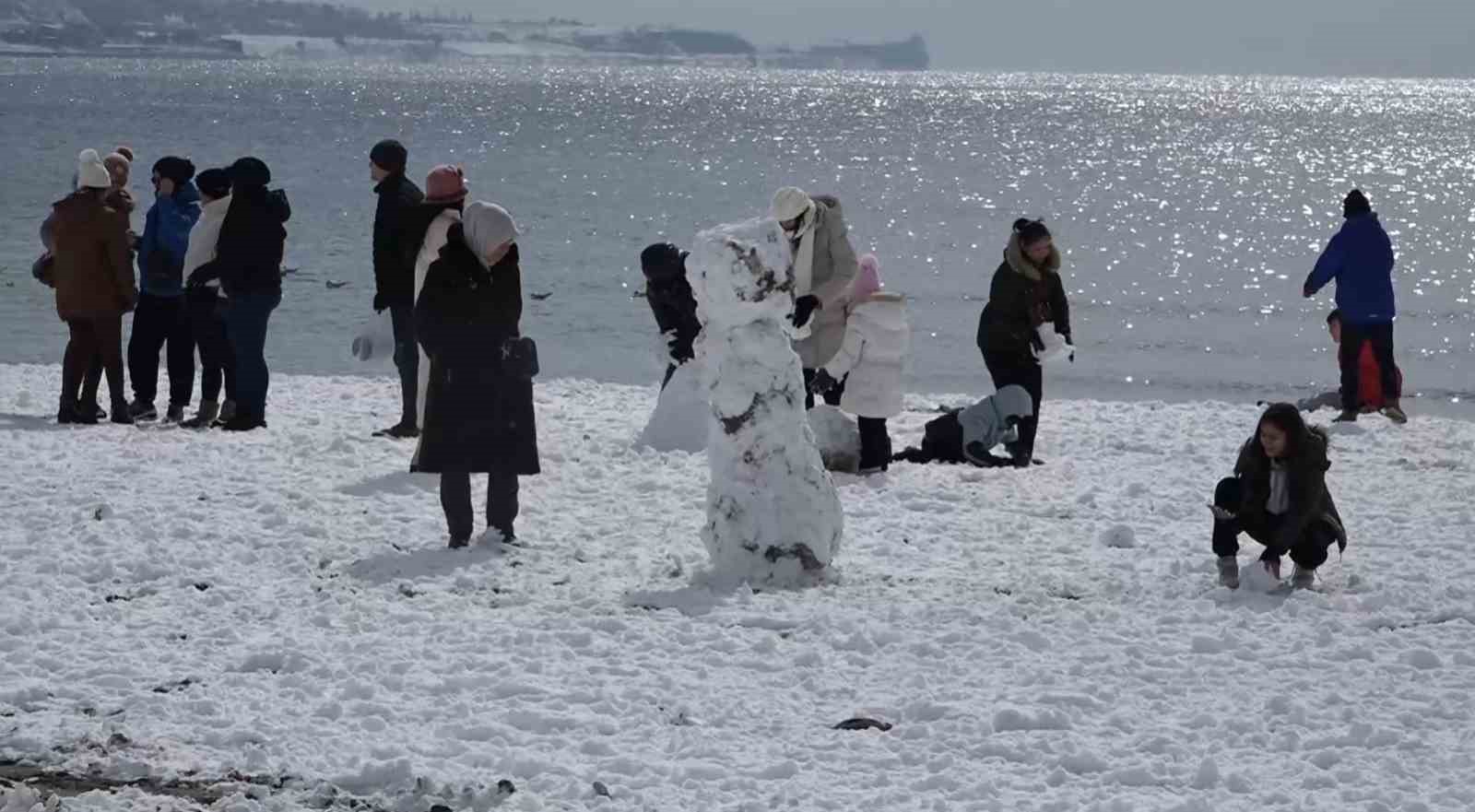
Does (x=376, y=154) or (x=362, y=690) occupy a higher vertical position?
(x=376, y=154)

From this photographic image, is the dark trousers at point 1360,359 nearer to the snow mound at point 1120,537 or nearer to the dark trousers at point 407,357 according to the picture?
the snow mound at point 1120,537

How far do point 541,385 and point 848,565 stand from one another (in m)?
6.76

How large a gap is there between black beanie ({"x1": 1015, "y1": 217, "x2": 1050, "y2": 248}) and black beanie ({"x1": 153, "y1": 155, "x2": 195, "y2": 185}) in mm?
5087

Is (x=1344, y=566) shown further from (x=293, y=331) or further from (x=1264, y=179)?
(x=1264, y=179)

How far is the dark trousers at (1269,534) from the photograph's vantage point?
8562mm

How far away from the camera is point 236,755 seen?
6.43 m

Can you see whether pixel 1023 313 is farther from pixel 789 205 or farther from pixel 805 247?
pixel 789 205

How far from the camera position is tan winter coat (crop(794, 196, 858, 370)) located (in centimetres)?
1120

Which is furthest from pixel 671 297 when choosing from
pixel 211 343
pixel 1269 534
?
pixel 1269 534

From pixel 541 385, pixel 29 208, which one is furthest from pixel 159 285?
pixel 29 208

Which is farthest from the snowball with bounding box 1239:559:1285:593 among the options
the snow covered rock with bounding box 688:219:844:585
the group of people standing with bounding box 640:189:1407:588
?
the group of people standing with bounding box 640:189:1407:588

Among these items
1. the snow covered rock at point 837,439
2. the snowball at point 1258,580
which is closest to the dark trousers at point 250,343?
the snow covered rock at point 837,439

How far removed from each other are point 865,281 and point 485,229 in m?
3.01

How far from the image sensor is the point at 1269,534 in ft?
28.1
